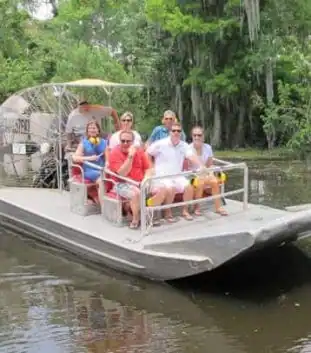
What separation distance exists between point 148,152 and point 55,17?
108 feet

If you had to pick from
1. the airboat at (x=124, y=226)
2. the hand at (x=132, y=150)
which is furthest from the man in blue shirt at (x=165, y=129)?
the hand at (x=132, y=150)

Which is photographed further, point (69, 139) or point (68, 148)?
point (69, 139)

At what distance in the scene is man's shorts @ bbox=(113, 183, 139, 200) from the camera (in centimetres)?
891

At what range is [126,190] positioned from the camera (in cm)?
902

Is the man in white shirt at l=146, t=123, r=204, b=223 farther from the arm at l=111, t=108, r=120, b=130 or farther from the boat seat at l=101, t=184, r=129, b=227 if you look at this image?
the arm at l=111, t=108, r=120, b=130

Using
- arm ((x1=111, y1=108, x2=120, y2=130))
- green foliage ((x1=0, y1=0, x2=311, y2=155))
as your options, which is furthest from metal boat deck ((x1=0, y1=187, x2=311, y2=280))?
green foliage ((x1=0, y1=0, x2=311, y2=155))

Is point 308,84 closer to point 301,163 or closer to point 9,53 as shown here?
point 301,163

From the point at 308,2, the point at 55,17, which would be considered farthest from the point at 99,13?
the point at 308,2

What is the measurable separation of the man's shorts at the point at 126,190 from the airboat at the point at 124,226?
187mm

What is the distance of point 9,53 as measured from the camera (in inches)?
1186

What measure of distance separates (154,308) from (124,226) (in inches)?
72.4

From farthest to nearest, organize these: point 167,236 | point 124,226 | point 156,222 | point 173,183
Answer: point 124,226 → point 156,222 → point 173,183 → point 167,236

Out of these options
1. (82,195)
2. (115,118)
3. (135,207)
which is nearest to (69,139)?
(115,118)

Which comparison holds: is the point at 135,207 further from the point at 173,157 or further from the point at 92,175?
the point at 92,175
